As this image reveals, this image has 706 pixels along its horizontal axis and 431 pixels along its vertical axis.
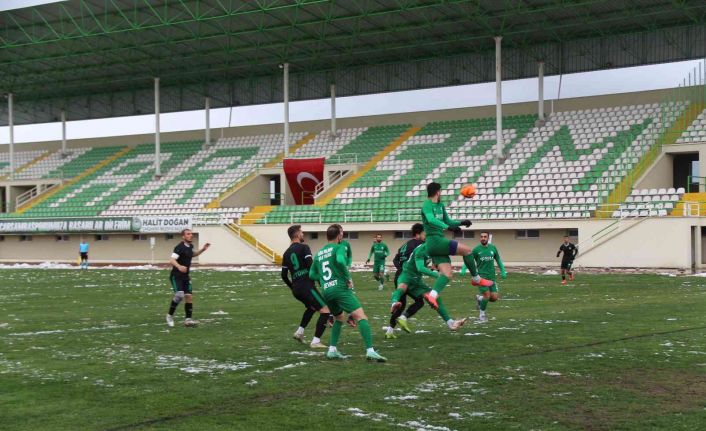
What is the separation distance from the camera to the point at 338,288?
11.2 m

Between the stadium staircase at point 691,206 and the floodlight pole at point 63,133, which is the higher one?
→ the floodlight pole at point 63,133

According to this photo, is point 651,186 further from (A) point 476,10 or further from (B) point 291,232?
(B) point 291,232

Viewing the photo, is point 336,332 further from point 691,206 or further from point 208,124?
point 208,124

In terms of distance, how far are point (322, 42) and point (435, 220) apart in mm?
37797

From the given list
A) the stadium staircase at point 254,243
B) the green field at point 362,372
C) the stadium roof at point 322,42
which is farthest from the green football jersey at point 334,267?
the stadium staircase at point 254,243

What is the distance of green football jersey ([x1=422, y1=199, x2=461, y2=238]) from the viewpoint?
1315cm

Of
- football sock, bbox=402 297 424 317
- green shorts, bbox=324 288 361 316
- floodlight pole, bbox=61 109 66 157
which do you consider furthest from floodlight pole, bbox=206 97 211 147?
green shorts, bbox=324 288 361 316

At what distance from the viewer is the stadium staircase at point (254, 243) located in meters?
44.2

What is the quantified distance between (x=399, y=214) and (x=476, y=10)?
11.3 metres

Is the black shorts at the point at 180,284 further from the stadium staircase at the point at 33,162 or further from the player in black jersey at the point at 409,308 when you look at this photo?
the stadium staircase at the point at 33,162

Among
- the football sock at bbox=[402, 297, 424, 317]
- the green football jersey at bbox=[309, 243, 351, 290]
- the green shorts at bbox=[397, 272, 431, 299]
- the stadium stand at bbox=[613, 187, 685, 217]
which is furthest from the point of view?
the stadium stand at bbox=[613, 187, 685, 217]

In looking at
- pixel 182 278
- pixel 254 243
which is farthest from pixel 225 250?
pixel 182 278

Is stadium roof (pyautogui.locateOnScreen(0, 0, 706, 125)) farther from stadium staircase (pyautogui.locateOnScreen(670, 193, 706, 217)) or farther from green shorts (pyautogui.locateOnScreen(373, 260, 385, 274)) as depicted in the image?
green shorts (pyautogui.locateOnScreen(373, 260, 385, 274))

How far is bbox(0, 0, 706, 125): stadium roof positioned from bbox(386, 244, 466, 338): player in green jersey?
29.1 meters
